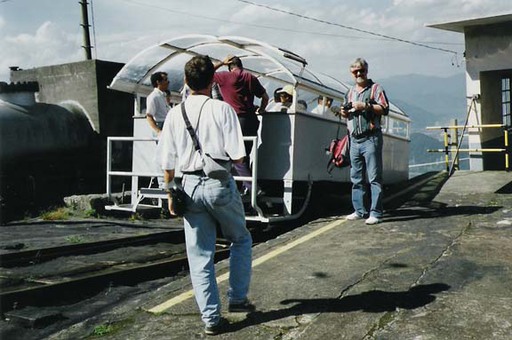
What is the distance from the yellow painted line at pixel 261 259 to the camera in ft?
13.1

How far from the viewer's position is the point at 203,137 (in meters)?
3.44

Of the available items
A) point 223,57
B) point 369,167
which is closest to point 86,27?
point 223,57

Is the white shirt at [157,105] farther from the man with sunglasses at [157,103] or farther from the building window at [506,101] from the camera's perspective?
the building window at [506,101]

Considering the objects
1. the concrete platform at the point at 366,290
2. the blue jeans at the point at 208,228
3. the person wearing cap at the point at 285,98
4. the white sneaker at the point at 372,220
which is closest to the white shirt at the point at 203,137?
the blue jeans at the point at 208,228

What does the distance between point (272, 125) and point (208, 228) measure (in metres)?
4.26

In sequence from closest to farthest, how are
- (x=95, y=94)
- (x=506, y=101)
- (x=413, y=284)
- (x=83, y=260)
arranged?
(x=413, y=284) → (x=83, y=260) → (x=95, y=94) → (x=506, y=101)

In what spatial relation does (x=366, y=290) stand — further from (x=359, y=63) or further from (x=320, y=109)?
(x=320, y=109)

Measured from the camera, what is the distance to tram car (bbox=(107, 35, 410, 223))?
7.52m

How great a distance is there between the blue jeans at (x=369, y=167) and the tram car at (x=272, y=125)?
36.3 inches

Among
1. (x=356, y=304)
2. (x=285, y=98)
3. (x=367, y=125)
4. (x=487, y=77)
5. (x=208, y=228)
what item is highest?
(x=487, y=77)

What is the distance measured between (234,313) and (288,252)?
1956 millimetres

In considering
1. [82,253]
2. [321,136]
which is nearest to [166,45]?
[321,136]

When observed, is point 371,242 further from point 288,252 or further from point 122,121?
point 122,121

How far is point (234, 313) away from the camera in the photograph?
12.3ft
